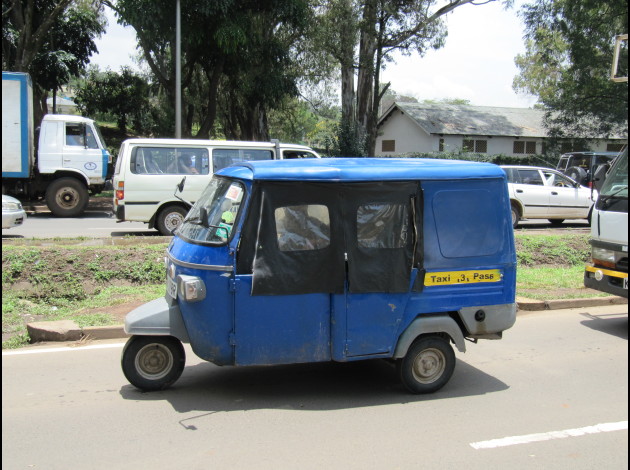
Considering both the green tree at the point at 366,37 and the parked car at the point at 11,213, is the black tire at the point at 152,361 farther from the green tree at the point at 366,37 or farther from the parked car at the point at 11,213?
the green tree at the point at 366,37

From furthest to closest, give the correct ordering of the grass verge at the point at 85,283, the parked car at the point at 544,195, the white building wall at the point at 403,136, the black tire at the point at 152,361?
the white building wall at the point at 403,136 → the parked car at the point at 544,195 → the grass verge at the point at 85,283 → the black tire at the point at 152,361

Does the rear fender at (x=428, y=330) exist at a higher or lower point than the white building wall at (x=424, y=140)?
lower

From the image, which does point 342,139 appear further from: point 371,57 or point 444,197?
point 444,197

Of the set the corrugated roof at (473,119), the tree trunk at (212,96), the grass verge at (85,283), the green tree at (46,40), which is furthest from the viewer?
the corrugated roof at (473,119)

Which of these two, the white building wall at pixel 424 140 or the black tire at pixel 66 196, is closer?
the black tire at pixel 66 196

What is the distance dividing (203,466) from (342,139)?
72.3 feet

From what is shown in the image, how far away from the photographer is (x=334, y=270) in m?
4.81

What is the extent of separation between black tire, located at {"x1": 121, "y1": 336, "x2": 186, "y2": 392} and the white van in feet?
26.0

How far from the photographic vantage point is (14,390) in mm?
5102

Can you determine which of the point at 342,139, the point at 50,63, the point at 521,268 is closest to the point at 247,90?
the point at 342,139

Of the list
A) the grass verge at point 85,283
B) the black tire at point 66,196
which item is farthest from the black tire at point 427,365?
the black tire at point 66,196

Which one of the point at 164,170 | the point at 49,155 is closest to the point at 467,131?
the point at 49,155

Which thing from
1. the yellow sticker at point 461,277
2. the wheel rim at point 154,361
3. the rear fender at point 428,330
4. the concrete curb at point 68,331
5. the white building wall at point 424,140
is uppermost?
the white building wall at point 424,140

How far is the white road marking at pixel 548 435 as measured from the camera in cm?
423
